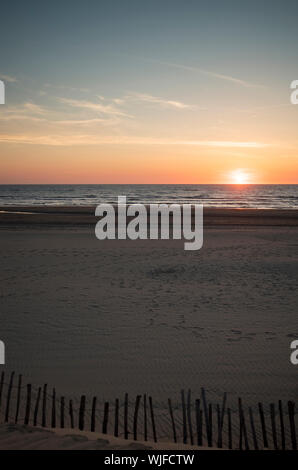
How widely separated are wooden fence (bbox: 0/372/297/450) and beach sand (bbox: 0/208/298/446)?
21 centimetres

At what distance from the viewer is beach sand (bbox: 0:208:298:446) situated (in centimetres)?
726

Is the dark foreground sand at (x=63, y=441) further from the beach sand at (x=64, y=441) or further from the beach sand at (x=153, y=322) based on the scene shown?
the beach sand at (x=153, y=322)

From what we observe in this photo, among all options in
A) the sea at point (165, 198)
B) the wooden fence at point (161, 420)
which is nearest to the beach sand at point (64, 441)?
the wooden fence at point (161, 420)

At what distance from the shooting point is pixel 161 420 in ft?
19.7

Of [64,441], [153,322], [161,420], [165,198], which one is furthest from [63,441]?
[165,198]

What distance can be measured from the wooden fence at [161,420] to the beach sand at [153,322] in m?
0.21

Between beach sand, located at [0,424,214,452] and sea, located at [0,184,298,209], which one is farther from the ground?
sea, located at [0,184,298,209]

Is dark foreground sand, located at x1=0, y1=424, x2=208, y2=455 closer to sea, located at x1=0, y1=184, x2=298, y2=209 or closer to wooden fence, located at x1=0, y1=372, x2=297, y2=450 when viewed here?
wooden fence, located at x1=0, y1=372, x2=297, y2=450

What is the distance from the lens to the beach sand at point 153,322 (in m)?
7.26

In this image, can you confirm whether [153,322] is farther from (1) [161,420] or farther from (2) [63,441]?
(2) [63,441]

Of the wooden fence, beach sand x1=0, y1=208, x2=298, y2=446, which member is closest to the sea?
beach sand x1=0, y1=208, x2=298, y2=446

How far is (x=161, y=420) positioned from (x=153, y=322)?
4149mm
